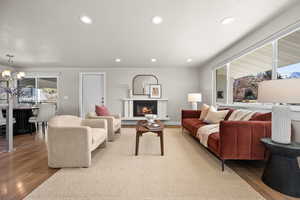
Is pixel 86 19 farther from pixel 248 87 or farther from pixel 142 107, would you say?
pixel 142 107

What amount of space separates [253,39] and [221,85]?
5.75 feet

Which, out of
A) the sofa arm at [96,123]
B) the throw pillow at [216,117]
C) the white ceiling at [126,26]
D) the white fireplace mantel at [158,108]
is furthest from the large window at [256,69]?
the sofa arm at [96,123]

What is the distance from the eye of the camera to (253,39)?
2.84 m

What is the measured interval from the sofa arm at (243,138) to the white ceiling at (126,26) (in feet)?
5.75

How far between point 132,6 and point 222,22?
1.62 m

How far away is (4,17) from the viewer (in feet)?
7.83

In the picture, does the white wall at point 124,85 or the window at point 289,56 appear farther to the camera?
the white wall at point 124,85

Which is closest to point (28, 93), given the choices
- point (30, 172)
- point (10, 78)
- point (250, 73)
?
point (10, 78)

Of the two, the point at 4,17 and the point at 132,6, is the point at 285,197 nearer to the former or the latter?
the point at 132,6

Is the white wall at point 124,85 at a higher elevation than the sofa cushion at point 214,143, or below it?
higher

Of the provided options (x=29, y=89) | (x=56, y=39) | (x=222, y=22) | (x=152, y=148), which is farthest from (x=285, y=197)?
(x=29, y=89)

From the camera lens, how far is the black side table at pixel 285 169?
1467 millimetres

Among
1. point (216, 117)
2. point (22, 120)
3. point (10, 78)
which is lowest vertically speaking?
point (22, 120)

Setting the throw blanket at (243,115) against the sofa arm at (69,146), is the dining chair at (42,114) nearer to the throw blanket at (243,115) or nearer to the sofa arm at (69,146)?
the sofa arm at (69,146)
